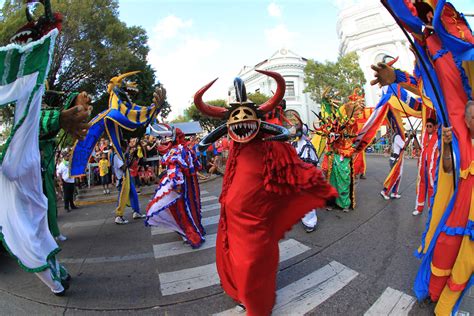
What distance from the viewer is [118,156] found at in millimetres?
5582

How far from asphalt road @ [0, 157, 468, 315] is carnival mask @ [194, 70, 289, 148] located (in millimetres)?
1733

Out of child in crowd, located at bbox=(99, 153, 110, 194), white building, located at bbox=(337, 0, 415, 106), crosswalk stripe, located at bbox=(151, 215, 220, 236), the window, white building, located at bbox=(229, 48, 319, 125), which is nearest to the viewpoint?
crosswalk stripe, located at bbox=(151, 215, 220, 236)

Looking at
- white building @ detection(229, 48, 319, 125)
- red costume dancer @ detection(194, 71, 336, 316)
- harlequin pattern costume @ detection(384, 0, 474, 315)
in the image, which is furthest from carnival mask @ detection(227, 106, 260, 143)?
white building @ detection(229, 48, 319, 125)

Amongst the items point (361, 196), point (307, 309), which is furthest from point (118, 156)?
point (361, 196)

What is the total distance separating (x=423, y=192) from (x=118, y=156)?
618 cm

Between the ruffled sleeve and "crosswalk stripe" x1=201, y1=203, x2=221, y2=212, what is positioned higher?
the ruffled sleeve

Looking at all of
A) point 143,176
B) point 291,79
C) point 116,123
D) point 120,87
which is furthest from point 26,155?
point 291,79

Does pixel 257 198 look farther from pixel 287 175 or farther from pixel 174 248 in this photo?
pixel 174 248

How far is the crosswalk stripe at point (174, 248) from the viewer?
417cm

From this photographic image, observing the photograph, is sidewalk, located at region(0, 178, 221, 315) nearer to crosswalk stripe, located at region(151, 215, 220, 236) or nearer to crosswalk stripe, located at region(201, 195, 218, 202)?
crosswalk stripe, located at region(151, 215, 220, 236)

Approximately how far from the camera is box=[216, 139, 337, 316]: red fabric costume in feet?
7.60

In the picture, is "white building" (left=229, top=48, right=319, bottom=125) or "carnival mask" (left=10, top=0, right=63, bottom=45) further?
"white building" (left=229, top=48, right=319, bottom=125)

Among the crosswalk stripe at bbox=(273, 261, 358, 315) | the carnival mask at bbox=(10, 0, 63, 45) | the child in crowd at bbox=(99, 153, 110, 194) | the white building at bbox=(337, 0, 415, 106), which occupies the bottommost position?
the crosswalk stripe at bbox=(273, 261, 358, 315)

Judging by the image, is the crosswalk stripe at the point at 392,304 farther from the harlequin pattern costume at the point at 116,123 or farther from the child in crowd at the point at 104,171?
the child in crowd at the point at 104,171
